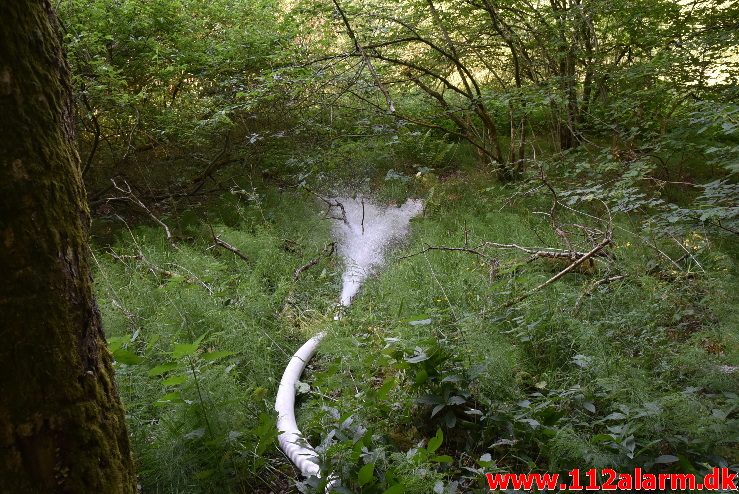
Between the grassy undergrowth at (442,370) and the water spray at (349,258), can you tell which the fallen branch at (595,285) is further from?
the water spray at (349,258)

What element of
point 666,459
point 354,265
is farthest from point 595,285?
point 354,265

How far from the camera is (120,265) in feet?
16.6

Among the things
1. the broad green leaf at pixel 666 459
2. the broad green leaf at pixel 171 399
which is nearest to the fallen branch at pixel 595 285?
the broad green leaf at pixel 666 459

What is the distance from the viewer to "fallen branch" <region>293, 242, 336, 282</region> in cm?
482

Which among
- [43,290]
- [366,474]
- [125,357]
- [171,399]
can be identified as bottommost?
[366,474]

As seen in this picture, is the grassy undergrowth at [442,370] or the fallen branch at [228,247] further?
the fallen branch at [228,247]

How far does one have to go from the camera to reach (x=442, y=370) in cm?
271

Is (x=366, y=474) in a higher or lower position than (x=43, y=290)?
lower

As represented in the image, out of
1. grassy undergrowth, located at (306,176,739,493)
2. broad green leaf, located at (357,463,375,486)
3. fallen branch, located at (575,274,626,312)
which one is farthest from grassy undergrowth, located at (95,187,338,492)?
fallen branch, located at (575,274,626,312)

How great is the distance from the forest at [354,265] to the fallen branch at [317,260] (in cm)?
2

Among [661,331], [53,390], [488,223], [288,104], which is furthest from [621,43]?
[53,390]

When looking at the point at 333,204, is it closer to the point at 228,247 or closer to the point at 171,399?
the point at 228,247

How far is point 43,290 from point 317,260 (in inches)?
155

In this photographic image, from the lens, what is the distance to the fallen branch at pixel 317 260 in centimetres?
482
